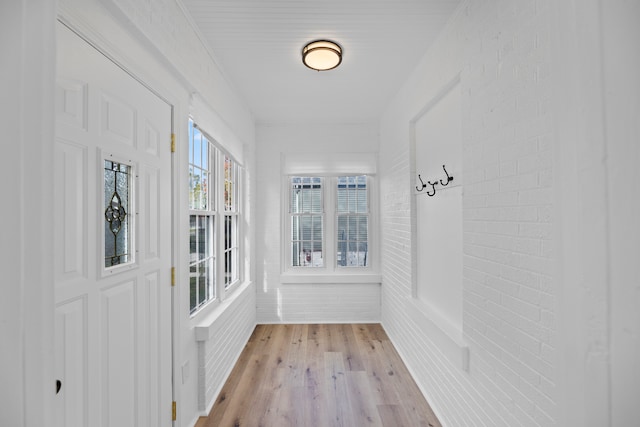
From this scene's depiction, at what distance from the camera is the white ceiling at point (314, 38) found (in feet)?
6.22

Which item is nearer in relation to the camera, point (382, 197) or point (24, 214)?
point (24, 214)

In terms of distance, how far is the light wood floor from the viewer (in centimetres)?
212

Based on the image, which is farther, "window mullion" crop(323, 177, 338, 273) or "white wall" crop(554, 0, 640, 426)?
"window mullion" crop(323, 177, 338, 273)

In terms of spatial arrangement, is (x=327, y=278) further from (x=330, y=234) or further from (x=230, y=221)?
(x=230, y=221)

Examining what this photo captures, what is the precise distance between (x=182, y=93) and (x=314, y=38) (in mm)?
1018

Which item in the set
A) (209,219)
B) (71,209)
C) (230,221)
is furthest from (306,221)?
(71,209)

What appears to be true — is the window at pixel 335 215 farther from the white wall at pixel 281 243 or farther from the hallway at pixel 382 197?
the hallway at pixel 382 197

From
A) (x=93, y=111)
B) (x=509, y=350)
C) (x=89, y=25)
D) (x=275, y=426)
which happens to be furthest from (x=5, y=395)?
(x=275, y=426)

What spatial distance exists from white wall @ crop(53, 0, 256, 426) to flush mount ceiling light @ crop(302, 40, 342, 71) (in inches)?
29.5

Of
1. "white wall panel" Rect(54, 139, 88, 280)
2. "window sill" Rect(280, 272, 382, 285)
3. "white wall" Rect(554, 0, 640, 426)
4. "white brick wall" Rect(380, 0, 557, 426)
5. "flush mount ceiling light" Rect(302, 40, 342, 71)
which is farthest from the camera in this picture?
"window sill" Rect(280, 272, 382, 285)

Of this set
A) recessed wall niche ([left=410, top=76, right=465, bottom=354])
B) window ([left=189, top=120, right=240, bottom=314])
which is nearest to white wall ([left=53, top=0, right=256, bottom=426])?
window ([left=189, top=120, right=240, bottom=314])

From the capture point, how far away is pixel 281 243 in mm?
4105

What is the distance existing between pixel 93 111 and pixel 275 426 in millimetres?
2076

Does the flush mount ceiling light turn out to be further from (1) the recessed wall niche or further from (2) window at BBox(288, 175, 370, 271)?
(2) window at BBox(288, 175, 370, 271)
